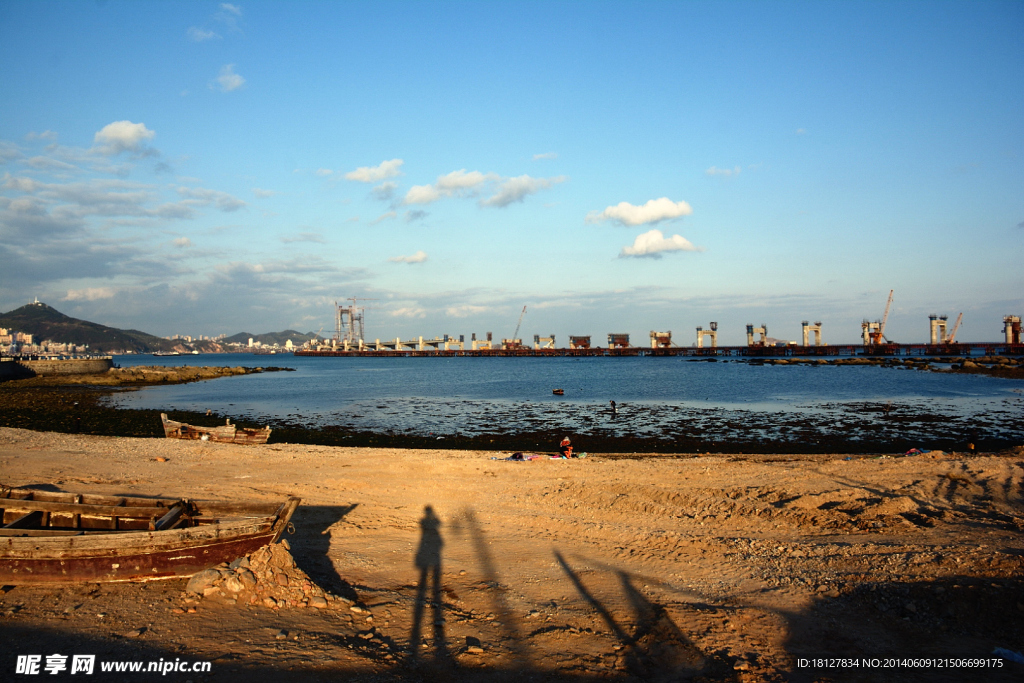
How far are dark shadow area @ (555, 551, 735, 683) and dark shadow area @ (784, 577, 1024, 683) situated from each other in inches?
33.6

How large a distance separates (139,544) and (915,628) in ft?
30.4

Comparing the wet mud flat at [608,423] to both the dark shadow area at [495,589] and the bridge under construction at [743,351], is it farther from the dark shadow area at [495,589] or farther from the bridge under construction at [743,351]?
the bridge under construction at [743,351]

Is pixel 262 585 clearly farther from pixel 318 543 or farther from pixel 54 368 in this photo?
pixel 54 368

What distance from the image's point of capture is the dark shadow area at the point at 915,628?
5430 mm

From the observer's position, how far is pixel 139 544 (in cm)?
680

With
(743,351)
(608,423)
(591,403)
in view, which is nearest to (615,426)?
(608,423)

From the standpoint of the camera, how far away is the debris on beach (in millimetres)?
6578

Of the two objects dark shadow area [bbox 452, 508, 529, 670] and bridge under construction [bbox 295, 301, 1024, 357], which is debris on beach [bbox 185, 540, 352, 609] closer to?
dark shadow area [bbox 452, 508, 529, 670]

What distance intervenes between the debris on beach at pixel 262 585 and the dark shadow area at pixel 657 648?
334 centimetres

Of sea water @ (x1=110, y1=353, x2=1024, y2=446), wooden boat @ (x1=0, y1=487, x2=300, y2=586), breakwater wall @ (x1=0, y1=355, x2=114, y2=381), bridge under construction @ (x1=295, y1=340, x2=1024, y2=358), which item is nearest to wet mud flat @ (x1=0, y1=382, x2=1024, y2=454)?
sea water @ (x1=110, y1=353, x2=1024, y2=446)

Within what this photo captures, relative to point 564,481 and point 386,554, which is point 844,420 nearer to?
point 564,481

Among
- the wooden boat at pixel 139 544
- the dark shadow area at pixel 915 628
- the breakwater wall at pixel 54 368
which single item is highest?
the wooden boat at pixel 139 544

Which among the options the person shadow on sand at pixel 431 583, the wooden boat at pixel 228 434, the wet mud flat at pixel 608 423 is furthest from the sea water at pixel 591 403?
the person shadow on sand at pixel 431 583

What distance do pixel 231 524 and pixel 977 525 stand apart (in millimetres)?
11427
